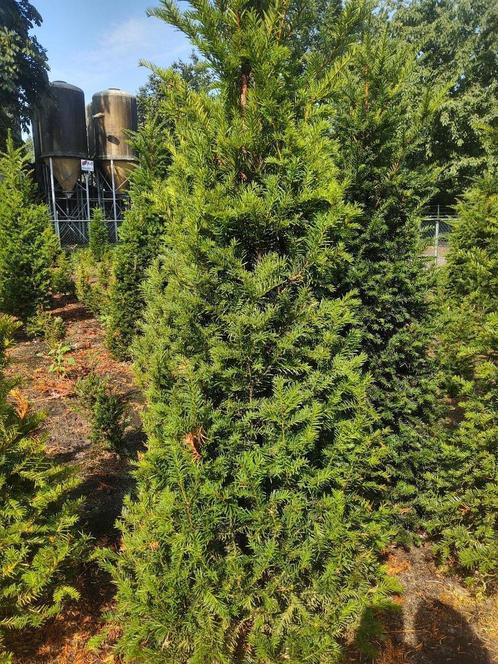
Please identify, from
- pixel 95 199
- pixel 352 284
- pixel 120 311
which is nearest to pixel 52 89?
pixel 95 199

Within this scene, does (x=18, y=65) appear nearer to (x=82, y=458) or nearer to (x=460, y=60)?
(x=82, y=458)

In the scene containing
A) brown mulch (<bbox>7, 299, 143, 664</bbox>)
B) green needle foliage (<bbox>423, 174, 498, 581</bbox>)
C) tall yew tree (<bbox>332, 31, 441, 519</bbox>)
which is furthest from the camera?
tall yew tree (<bbox>332, 31, 441, 519</bbox>)

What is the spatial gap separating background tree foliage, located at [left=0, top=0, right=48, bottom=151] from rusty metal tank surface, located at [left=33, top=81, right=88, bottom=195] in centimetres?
112

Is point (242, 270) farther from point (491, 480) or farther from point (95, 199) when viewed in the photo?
point (95, 199)

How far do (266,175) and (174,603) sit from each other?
196cm

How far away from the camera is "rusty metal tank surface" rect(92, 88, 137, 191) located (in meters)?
22.3

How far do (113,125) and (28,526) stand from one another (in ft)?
79.1

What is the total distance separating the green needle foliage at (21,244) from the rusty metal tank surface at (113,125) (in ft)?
47.2

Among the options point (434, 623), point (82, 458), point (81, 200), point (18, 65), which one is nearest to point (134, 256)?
point (82, 458)

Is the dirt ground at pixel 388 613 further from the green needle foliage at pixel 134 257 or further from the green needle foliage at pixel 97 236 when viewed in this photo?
the green needle foliage at pixel 97 236

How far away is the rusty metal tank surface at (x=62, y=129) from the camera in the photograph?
840 inches

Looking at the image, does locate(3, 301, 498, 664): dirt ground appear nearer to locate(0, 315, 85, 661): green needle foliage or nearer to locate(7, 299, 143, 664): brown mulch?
locate(7, 299, 143, 664): brown mulch

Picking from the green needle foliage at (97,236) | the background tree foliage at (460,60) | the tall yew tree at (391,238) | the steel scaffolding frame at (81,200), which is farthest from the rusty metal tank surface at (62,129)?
the tall yew tree at (391,238)

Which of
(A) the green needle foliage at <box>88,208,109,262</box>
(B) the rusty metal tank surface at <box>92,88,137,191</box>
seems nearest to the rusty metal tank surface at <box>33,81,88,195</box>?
(B) the rusty metal tank surface at <box>92,88,137,191</box>
